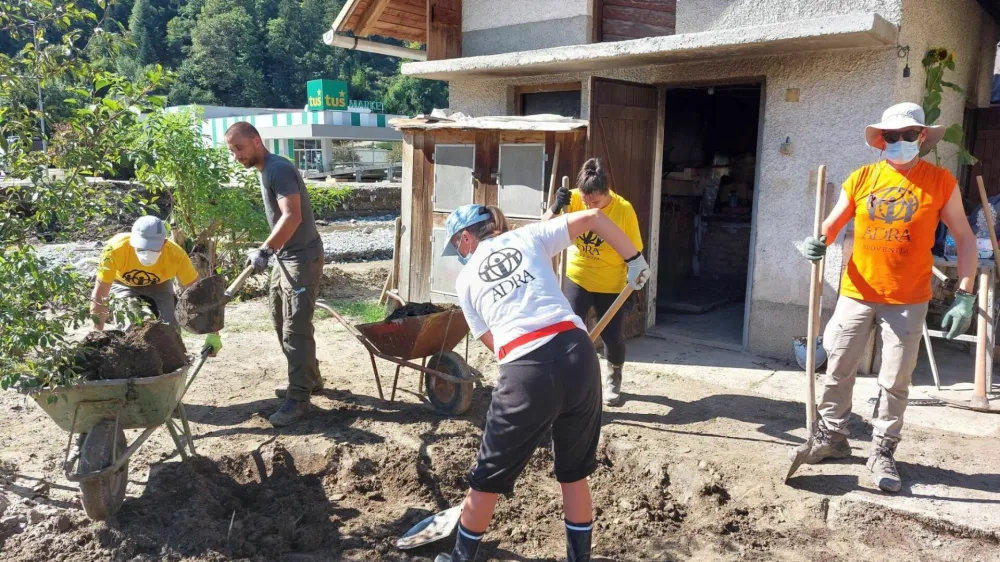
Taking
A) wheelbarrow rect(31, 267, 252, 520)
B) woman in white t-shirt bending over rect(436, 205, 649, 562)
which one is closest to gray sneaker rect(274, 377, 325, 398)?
wheelbarrow rect(31, 267, 252, 520)

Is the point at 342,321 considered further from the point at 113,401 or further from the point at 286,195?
the point at 113,401

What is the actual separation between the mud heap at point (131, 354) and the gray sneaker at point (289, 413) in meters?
1.15

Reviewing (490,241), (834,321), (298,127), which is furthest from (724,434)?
(298,127)

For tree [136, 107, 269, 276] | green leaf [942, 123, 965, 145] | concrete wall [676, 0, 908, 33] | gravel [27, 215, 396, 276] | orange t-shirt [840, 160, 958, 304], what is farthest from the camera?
gravel [27, 215, 396, 276]

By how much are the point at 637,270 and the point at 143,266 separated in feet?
10.5

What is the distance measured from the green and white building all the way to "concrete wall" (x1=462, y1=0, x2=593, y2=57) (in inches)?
1197

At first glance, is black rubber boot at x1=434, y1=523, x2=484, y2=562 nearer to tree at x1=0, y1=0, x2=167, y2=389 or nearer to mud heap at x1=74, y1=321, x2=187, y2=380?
mud heap at x1=74, y1=321, x2=187, y2=380

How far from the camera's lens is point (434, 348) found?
5098mm

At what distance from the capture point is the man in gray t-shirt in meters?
4.74

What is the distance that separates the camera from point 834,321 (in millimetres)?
4152

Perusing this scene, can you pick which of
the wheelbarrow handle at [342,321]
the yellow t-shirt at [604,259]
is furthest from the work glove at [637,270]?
the wheelbarrow handle at [342,321]

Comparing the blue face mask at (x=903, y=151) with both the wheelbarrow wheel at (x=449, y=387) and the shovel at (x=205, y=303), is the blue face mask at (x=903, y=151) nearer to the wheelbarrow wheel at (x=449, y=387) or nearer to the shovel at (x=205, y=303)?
the wheelbarrow wheel at (x=449, y=387)

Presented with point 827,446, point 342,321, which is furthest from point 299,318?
point 827,446

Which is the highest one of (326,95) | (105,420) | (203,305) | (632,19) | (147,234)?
(326,95)
